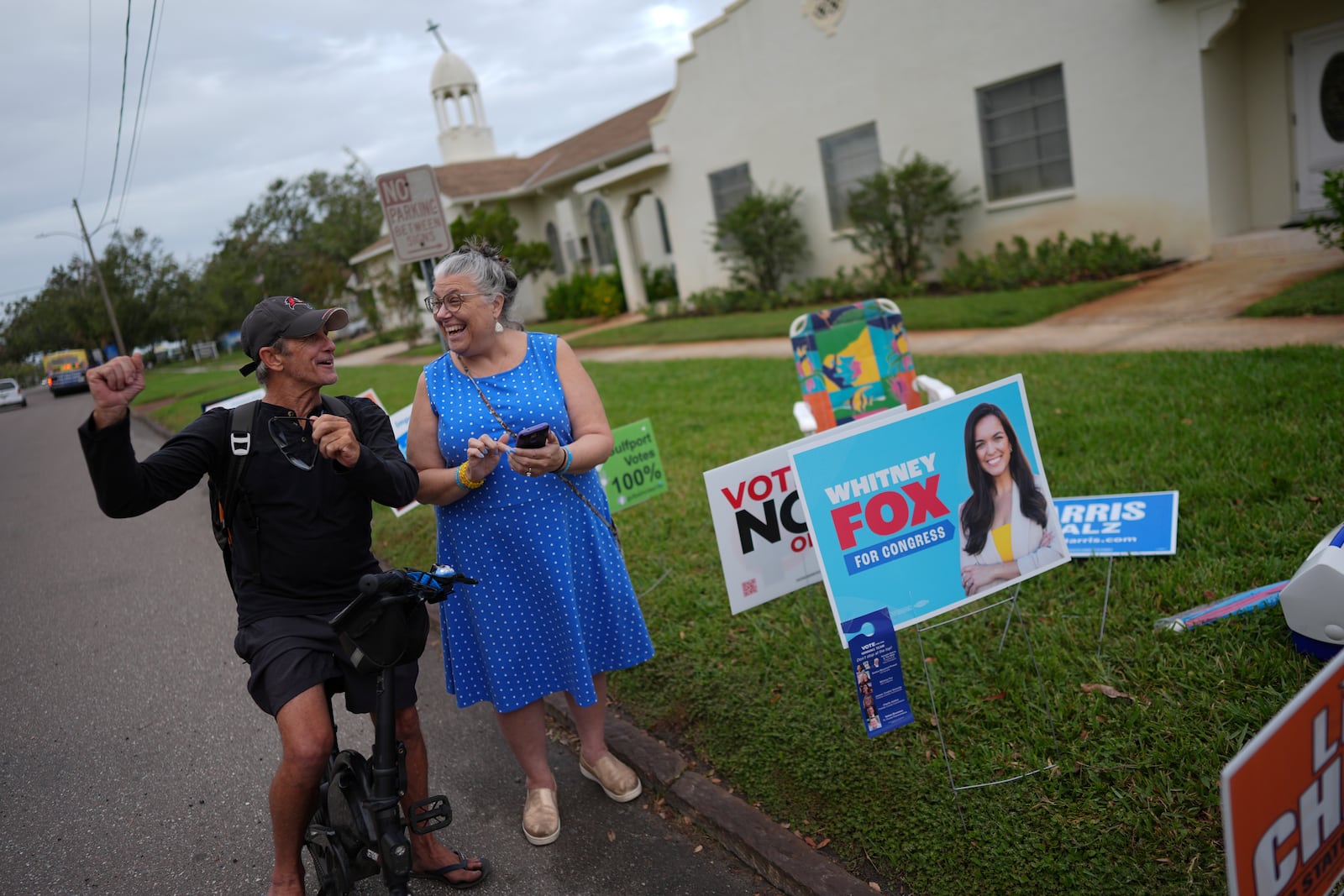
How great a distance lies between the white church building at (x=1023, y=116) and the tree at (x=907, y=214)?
0.29 meters

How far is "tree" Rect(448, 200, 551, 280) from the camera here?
25.5 m

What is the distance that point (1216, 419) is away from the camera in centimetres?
591

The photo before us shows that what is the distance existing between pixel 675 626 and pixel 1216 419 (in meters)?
3.69

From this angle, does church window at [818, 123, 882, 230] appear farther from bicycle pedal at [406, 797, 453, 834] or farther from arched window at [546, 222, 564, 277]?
bicycle pedal at [406, 797, 453, 834]

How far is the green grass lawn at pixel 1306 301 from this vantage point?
331 inches

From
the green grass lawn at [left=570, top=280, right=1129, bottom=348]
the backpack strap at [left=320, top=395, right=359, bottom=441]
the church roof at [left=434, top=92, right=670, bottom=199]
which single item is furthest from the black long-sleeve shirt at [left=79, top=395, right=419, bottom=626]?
the church roof at [left=434, top=92, right=670, bottom=199]

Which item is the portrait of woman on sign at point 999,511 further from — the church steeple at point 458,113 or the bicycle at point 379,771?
the church steeple at point 458,113

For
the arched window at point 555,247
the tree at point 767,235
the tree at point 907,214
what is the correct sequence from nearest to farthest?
the tree at point 907,214 → the tree at point 767,235 → the arched window at point 555,247

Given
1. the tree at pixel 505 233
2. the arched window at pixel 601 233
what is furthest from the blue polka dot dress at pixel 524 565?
the arched window at pixel 601 233

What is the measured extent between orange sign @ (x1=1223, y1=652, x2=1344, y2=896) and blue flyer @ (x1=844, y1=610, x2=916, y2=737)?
4.16 feet

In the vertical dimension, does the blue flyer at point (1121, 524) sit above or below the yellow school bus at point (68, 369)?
below

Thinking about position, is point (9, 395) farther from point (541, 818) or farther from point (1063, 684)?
point (1063, 684)

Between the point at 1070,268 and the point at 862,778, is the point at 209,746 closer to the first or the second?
the point at 862,778

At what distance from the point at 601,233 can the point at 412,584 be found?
2538 centimetres
